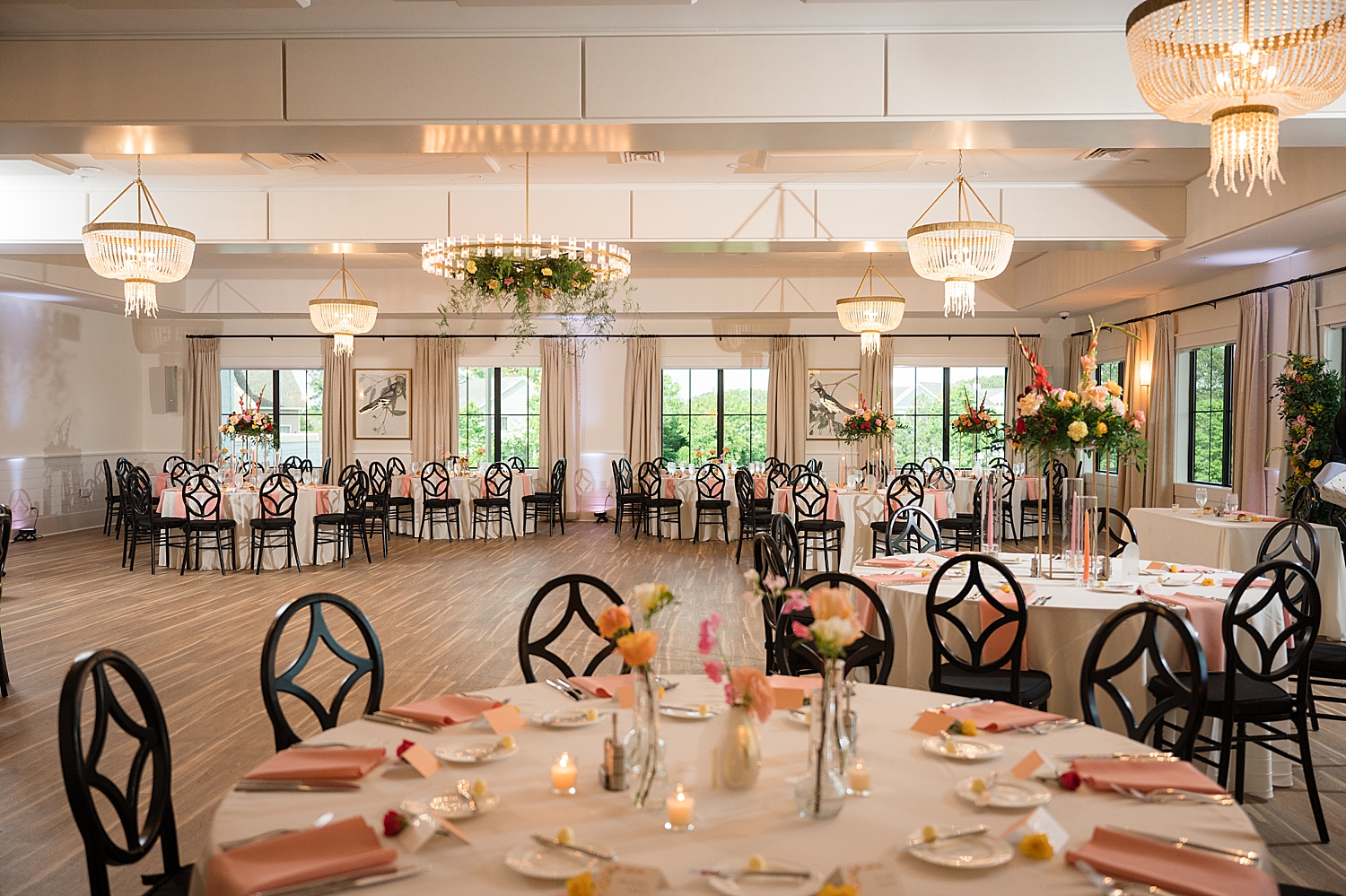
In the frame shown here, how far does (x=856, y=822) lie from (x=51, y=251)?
31.1ft

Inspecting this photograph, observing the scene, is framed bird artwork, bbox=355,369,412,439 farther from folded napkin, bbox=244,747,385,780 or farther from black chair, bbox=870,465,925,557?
folded napkin, bbox=244,747,385,780

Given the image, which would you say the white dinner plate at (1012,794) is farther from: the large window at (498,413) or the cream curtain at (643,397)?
the large window at (498,413)

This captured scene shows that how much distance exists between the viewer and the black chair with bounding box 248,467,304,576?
9633 millimetres

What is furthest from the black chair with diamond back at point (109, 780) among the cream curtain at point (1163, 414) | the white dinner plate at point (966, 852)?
the cream curtain at point (1163, 414)

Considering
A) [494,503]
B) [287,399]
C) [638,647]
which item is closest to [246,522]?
[494,503]

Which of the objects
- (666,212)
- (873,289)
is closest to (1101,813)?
(666,212)

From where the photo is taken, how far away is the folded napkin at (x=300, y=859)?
161cm

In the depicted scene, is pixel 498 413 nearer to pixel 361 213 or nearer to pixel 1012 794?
pixel 361 213

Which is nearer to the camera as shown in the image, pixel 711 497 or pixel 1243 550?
pixel 1243 550

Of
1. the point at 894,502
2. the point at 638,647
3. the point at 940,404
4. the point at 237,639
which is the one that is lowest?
the point at 237,639

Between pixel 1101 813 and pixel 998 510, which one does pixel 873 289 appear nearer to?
pixel 998 510

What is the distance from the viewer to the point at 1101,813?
1.89 metres

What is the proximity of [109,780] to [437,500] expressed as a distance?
33.5ft

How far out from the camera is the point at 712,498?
12141 millimetres
